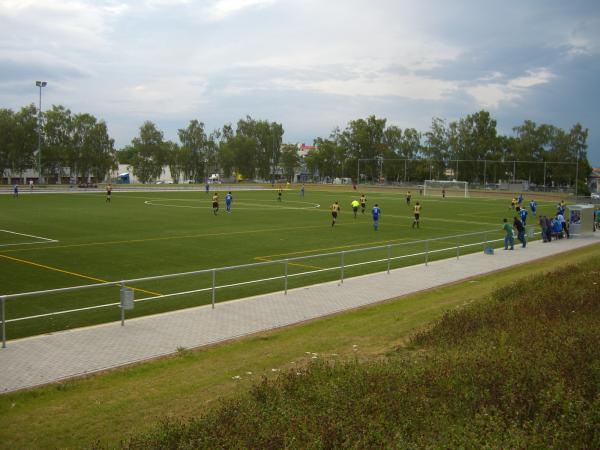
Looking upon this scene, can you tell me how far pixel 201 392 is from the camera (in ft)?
26.2

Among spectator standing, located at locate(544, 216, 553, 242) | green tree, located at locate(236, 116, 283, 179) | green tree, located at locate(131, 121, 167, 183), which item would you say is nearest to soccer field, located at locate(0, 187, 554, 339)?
spectator standing, located at locate(544, 216, 553, 242)

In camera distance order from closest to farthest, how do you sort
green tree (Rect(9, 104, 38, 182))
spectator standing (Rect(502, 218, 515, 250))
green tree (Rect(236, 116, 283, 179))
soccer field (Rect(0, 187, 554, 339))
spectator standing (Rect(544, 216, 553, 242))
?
soccer field (Rect(0, 187, 554, 339)), spectator standing (Rect(502, 218, 515, 250)), spectator standing (Rect(544, 216, 553, 242)), green tree (Rect(9, 104, 38, 182)), green tree (Rect(236, 116, 283, 179))

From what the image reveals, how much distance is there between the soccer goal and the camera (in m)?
96.2

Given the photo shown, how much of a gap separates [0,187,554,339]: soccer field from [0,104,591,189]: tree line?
258ft

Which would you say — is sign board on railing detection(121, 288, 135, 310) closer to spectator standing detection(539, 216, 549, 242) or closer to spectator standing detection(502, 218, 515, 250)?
spectator standing detection(502, 218, 515, 250)

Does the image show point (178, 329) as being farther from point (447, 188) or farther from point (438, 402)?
point (447, 188)

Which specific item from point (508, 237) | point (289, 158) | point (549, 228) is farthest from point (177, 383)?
point (289, 158)

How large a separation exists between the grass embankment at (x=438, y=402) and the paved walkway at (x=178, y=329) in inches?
137

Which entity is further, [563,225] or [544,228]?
[563,225]

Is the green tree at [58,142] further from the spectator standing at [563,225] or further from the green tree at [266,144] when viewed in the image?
the spectator standing at [563,225]

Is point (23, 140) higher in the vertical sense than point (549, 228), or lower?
higher

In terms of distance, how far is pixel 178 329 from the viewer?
11930mm

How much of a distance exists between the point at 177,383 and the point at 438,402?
153 inches

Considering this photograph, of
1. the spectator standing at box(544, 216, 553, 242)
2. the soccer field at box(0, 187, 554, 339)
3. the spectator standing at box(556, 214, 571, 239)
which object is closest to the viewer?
the soccer field at box(0, 187, 554, 339)
